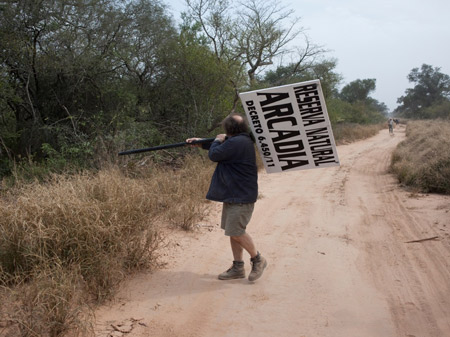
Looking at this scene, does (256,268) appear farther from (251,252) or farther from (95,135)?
(95,135)

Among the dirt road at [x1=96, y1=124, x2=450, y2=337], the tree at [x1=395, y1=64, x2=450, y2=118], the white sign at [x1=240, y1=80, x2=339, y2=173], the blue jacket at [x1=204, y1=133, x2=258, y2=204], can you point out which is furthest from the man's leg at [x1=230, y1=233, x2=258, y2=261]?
the tree at [x1=395, y1=64, x2=450, y2=118]

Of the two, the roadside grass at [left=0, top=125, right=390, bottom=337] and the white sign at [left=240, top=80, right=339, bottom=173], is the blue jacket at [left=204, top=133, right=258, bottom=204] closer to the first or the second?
the white sign at [left=240, top=80, right=339, bottom=173]

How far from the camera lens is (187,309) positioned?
136 inches

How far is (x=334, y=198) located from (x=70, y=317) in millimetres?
6022

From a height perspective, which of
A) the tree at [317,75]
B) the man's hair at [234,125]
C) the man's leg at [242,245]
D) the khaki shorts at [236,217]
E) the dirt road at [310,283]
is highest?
the tree at [317,75]

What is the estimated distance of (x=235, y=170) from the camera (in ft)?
12.5

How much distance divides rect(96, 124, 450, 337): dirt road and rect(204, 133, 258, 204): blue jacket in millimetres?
944

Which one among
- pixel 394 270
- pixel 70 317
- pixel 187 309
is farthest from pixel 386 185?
pixel 70 317

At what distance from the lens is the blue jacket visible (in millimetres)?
3724

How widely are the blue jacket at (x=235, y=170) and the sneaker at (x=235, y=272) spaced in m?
0.79

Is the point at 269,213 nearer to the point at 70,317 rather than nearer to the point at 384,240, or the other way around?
the point at 384,240

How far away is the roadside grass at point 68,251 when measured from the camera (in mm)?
2836

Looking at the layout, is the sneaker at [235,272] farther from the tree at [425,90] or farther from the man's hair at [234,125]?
the tree at [425,90]

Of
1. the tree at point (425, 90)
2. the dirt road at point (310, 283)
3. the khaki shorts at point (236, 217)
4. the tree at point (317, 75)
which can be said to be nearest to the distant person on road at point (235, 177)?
the khaki shorts at point (236, 217)
